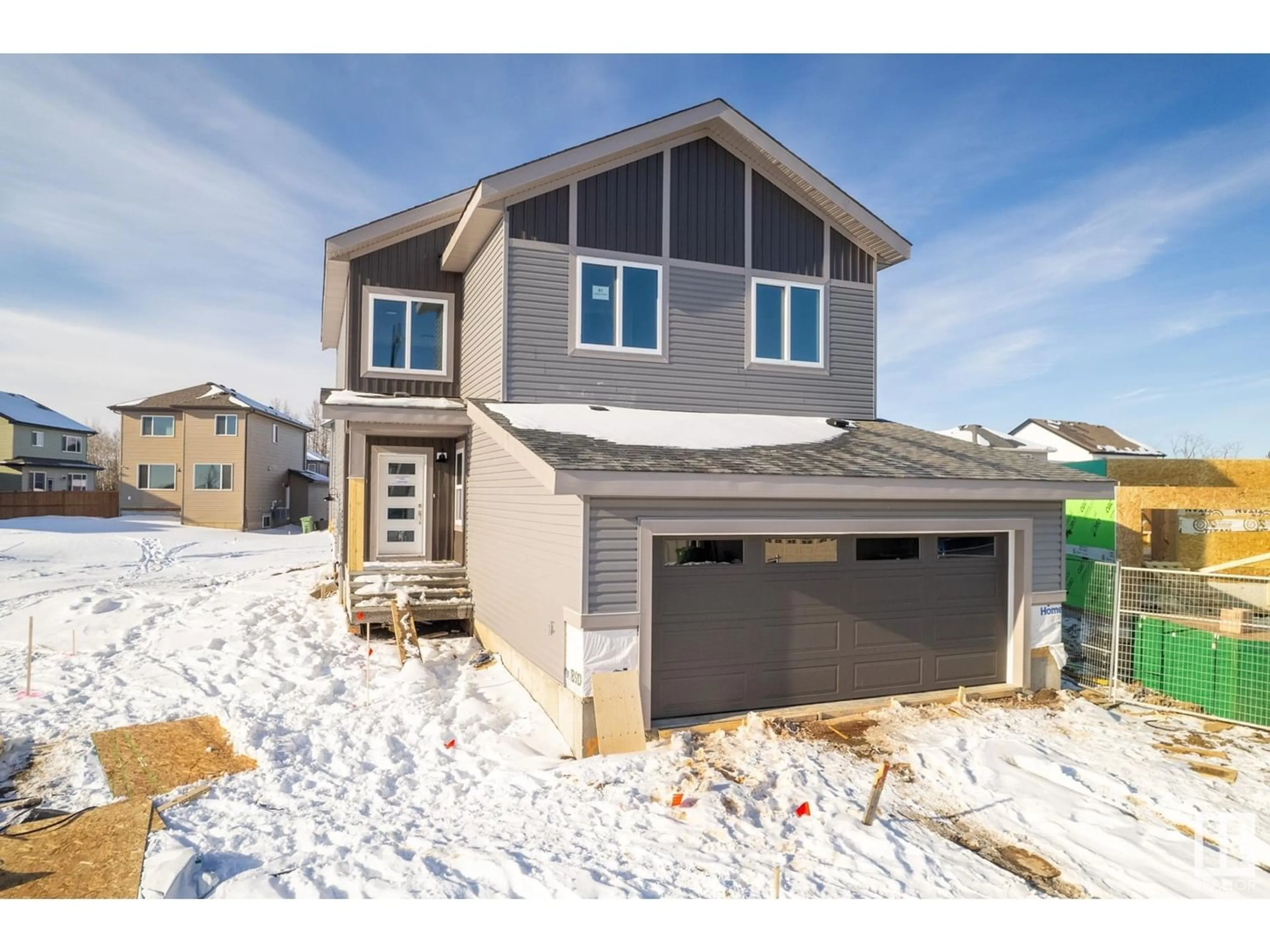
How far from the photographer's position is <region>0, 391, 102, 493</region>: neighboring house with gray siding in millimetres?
32062

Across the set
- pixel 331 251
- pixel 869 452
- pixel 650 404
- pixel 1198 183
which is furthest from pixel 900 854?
pixel 1198 183

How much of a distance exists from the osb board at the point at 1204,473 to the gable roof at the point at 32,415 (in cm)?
4574

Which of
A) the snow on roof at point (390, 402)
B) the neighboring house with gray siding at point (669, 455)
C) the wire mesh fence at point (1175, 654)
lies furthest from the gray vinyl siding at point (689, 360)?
the wire mesh fence at point (1175, 654)

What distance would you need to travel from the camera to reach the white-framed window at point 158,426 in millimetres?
29141

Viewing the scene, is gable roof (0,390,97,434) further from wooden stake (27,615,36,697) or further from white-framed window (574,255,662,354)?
white-framed window (574,255,662,354)

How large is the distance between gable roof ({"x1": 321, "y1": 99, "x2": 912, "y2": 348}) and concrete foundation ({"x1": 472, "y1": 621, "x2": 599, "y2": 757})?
623cm

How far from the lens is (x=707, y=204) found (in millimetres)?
10164

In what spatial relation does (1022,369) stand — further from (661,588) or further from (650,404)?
(661,588)

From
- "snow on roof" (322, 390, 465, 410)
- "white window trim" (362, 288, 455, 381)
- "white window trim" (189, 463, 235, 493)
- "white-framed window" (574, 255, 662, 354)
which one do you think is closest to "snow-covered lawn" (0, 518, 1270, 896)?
"snow on roof" (322, 390, 465, 410)

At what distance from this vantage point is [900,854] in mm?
4711

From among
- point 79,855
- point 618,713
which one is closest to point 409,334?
point 618,713

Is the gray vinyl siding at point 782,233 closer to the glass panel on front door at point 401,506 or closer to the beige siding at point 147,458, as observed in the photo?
the glass panel on front door at point 401,506

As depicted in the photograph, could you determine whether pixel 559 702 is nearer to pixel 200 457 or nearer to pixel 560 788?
pixel 560 788

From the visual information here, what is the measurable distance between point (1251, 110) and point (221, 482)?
33.8 meters
